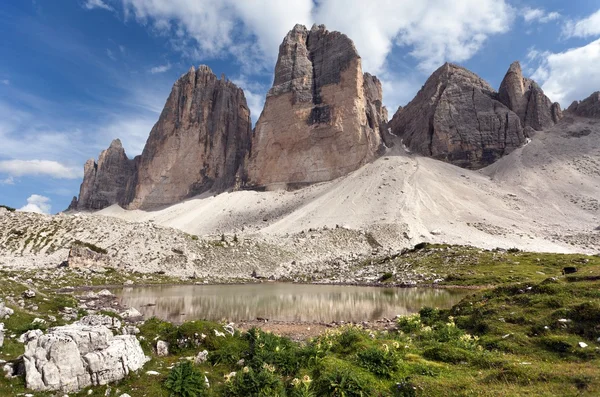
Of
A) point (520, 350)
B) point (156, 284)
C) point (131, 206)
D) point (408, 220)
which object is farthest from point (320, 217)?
point (131, 206)

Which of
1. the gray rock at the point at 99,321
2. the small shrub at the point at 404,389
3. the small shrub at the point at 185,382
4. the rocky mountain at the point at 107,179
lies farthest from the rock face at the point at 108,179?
the small shrub at the point at 404,389

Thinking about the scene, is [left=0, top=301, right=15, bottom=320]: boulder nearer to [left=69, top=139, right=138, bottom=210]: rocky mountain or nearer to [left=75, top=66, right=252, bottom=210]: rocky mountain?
[left=75, top=66, right=252, bottom=210]: rocky mountain

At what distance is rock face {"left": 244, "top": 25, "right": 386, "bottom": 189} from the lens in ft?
386

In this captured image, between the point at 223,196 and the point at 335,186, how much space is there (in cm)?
4194

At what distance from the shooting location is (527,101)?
127875 millimetres

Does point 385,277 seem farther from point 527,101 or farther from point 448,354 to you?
point 527,101

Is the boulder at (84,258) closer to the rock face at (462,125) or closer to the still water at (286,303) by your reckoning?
the still water at (286,303)

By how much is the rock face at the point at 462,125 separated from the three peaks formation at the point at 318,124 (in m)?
0.35

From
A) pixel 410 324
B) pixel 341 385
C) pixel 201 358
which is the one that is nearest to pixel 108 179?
pixel 410 324

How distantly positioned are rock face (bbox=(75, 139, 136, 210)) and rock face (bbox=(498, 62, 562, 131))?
16148cm

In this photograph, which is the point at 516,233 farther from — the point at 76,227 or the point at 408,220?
the point at 76,227

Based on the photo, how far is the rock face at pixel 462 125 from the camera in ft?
375

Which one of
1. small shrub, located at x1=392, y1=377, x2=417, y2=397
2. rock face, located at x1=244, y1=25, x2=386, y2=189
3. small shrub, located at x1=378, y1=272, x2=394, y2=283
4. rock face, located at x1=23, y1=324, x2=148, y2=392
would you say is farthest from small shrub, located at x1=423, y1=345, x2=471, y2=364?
rock face, located at x1=244, y1=25, x2=386, y2=189

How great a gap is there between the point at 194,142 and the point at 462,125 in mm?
104287
